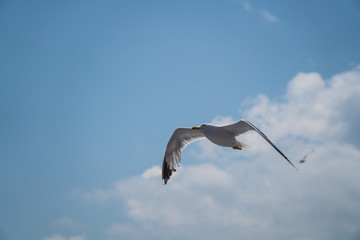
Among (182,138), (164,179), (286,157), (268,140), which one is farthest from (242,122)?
(164,179)

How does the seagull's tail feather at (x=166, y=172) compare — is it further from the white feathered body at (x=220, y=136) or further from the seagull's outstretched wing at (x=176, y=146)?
the white feathered body at (x=220, y=136)

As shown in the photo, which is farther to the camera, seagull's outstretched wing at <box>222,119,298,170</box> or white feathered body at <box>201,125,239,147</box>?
white feathered body at <box>201,125,239,147</box>

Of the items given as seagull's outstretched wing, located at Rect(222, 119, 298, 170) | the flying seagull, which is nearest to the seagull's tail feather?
the flying seagull

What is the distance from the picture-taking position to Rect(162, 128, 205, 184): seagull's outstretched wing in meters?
12.8

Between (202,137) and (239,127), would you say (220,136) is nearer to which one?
(239,127)

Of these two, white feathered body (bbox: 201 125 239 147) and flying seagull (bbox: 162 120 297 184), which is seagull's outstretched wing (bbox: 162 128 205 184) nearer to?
flying seagull (bbox: 162 120 297 184)

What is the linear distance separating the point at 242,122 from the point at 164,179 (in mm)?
4705

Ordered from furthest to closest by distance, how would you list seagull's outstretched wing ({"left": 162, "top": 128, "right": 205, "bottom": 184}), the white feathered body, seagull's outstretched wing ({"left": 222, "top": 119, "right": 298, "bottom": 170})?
seagull's outstretched wing ({"left": 162, "top": 128, "right": 205, "bottom": 184}), the white feathered body, seagull's outstretched wing ({"left": 222, "top": 119, "right": 298, "bottom": 170})

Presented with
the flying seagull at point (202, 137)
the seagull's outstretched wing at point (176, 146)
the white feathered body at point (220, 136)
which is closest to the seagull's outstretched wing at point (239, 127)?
the flying seagull at point (202, 137)

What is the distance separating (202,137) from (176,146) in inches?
43.8

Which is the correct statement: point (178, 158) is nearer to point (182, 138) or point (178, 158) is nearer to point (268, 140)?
point (182, 138)

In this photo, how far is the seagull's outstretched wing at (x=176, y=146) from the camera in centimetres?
1281

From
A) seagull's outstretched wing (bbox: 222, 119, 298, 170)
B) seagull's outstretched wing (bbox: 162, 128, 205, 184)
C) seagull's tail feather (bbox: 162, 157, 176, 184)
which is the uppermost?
seagull's outstretched wing (bbox: 162, 128, 205, 184)

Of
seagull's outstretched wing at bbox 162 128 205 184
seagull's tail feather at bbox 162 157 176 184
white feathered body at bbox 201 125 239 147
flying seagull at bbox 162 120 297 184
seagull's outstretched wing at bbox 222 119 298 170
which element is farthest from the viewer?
seagull's tail feather at bbox 162 157 176 184
